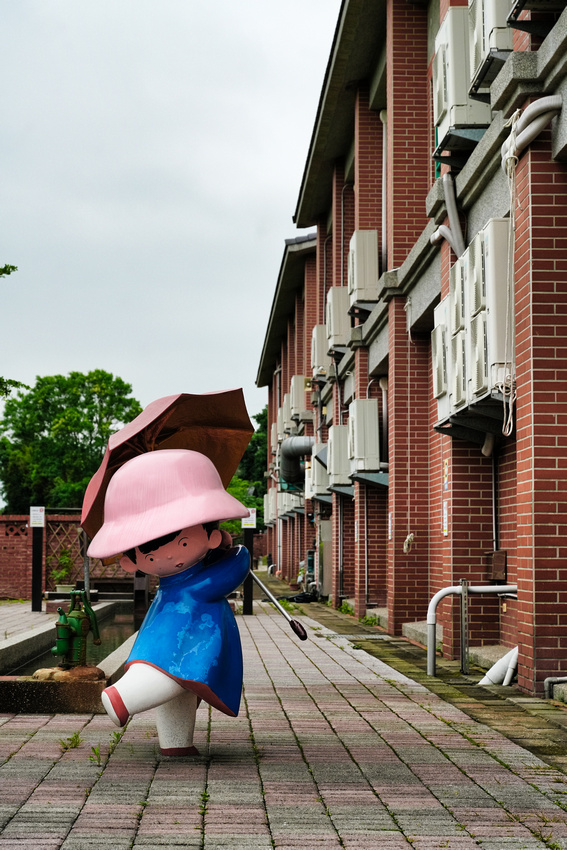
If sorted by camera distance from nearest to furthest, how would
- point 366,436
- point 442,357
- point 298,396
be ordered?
point 442,357
point 366,436
point 298,396

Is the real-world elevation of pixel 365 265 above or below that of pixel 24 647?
above

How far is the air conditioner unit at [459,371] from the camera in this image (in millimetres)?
9133

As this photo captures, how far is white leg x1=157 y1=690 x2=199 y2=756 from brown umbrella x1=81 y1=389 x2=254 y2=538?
1.05 metres

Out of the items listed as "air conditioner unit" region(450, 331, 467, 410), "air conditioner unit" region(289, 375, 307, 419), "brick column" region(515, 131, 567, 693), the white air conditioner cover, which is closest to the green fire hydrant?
"brick column" region(515, 131, 567, 693)

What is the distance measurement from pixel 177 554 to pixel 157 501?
1.03 ft

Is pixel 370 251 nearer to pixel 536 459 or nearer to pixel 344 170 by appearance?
pixel 344 170

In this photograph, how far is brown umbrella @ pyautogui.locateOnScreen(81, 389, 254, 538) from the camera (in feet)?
18.8

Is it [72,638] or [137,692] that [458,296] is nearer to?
[72,638]

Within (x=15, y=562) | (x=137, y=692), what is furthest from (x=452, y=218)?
(x=15, y=562)

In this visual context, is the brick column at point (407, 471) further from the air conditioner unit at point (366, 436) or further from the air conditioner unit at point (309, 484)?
the air conditioner unit at point (309, 484)

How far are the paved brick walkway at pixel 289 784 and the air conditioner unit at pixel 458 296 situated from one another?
3.37m

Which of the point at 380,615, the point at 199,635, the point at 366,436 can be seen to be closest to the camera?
the point at 199,635

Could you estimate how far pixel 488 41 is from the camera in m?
8.44

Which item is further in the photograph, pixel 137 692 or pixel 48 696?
pixel 48 696
